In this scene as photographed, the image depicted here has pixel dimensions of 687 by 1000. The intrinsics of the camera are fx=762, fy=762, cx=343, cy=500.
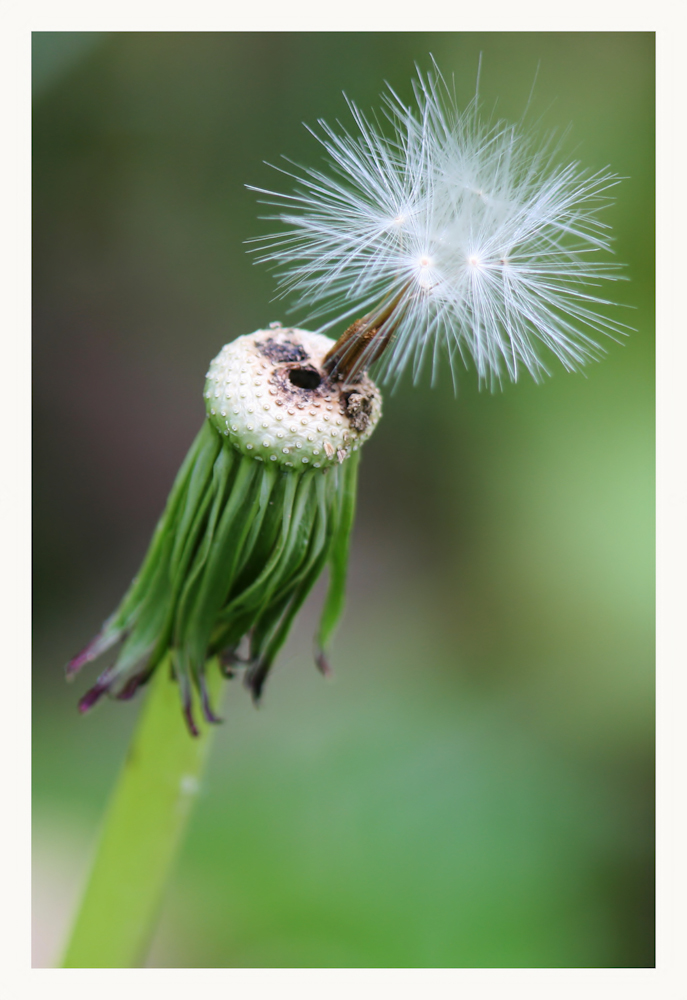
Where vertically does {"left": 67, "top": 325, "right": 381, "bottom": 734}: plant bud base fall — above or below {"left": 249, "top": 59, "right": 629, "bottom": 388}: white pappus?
below

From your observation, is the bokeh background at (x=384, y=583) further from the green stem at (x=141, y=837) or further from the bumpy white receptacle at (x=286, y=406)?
the bumpy white receptacle at (x=286, y=406)

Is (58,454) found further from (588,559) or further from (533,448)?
(588,559)

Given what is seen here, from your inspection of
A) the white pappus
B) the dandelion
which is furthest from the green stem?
the white pappus

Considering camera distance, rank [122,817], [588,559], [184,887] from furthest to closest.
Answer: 1. [588,559]
2. [184,887]
3. [122,817]

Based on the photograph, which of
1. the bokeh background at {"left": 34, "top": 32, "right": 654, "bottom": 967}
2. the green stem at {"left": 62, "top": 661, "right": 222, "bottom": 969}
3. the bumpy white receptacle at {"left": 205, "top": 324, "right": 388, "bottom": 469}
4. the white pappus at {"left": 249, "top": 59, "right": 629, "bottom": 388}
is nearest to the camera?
the bumpy white receptacle at {"left": 205, "top": 324, "right": 388, "bottom": 469}

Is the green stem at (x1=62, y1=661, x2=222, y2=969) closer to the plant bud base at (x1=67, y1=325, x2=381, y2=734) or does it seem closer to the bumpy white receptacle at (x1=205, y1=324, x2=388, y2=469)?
the plant bud base at (x1=67, y1=325, x2=381, y2=734)

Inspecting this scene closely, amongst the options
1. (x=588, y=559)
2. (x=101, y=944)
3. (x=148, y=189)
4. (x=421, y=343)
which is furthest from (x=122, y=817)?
(x=148, y=189)
